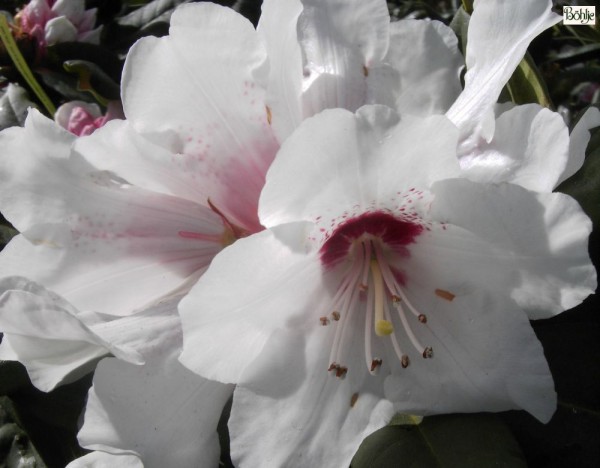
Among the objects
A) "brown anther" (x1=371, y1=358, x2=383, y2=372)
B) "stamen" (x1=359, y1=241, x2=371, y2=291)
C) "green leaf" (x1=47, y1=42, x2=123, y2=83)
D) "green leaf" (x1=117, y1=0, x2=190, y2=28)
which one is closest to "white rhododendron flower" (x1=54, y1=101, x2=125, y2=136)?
"green leaf" (x1=47, y1=42, x2=123, y2=83)

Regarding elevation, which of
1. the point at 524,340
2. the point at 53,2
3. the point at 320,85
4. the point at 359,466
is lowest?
the point at 359,466

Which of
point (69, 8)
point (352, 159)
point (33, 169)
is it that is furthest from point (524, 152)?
point (69, 8)

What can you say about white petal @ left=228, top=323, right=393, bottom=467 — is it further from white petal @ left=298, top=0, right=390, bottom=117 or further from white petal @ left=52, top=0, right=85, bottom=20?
white petal @ left=52, top=0, right=85, bottom=20

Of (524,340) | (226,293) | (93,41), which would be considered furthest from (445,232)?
(93,41)

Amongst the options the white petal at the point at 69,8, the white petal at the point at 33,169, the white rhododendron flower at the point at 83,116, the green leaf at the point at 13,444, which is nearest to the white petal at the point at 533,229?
the white petal at the point at 33,169

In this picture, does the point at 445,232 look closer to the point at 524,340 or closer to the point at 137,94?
the point at 524,340

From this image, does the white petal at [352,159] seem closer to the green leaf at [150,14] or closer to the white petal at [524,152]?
the white petal at [524,152]

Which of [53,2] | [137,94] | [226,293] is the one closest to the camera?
[226,293]
